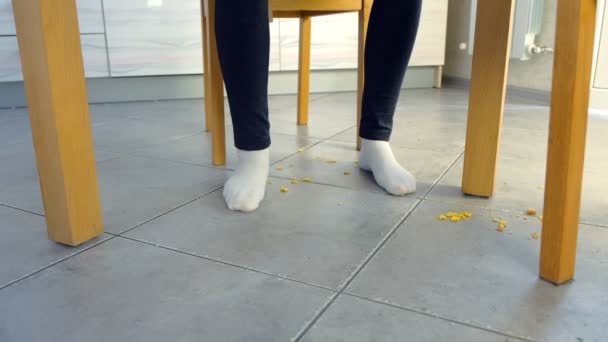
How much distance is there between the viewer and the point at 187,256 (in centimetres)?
74

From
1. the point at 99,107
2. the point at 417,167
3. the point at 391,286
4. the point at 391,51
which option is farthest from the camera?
the point at 99,107

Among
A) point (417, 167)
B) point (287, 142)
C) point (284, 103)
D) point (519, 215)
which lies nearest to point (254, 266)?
point (519, 215)

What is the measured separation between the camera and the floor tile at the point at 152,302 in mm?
556

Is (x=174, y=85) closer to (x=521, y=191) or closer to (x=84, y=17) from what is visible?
(x=84, y=17)

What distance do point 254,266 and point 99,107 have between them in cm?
176

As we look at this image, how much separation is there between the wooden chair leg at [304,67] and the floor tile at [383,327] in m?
1.20

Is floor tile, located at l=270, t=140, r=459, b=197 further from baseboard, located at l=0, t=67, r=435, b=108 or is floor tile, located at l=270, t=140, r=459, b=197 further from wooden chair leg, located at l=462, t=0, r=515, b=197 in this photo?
baseboard, located at l=0, t=67, r=435, b=108

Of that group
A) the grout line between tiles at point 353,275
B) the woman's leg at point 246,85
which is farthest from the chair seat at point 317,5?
the grout line between tiles at point 353,275

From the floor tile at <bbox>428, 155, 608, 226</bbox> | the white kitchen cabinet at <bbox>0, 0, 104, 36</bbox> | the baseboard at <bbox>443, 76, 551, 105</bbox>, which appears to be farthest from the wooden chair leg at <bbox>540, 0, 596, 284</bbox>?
the white kitchen cabinet at <bbox>0, 0, 104, 36</bbox>

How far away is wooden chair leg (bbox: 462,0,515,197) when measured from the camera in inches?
35.6

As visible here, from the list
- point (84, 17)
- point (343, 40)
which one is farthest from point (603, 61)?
point (84, 17)

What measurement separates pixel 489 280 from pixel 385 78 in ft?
1.77

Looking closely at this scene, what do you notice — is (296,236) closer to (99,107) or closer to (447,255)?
(447,255)

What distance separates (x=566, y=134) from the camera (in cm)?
61
